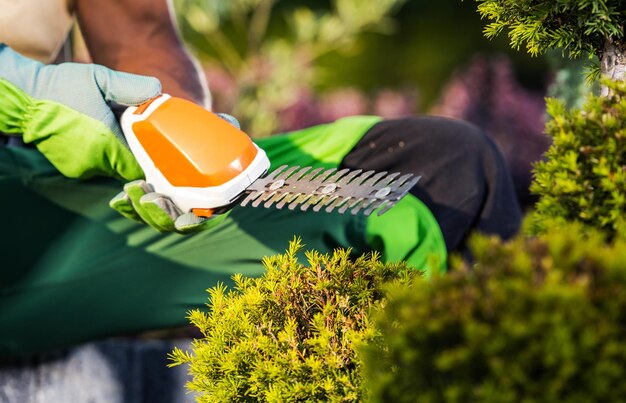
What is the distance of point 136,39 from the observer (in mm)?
2334

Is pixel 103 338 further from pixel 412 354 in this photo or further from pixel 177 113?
Answer: pixel 412 354

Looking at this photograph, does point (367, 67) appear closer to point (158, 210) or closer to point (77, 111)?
point (77, 111)

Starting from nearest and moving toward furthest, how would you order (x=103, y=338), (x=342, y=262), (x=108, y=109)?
(x=342, y=262) → (x=108, y=109) → (x=103, y=338)

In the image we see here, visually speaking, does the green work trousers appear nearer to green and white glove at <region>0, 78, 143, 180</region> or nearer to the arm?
green and white glove at <region>0, 78, 143, 180</region>

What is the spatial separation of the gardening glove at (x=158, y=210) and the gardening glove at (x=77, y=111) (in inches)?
3.7

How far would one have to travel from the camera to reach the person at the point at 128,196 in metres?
1.84

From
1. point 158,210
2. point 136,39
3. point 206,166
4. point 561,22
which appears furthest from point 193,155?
point 136,39

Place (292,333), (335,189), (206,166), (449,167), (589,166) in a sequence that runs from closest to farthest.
→ (589,166) < (292,333) < (335,189) < (206,166) < (449,167)

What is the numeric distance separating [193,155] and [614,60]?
0.81 meters

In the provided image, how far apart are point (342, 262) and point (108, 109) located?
0.72m

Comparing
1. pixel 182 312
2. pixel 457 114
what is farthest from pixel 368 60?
pixel 182 312

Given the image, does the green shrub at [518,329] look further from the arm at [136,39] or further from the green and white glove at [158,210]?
the arm at [136,39]

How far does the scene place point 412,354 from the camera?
1027 mm

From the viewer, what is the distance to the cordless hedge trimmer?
5.16 ft
